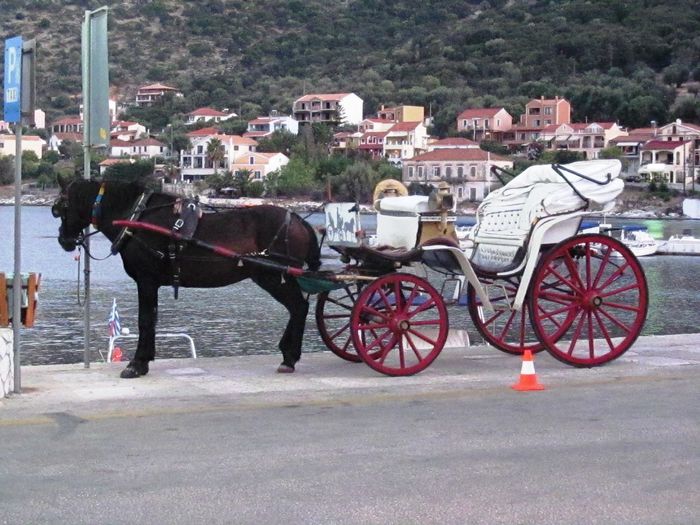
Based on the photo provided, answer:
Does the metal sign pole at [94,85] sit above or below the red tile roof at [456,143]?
below

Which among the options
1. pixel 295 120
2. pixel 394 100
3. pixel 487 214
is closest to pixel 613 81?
pixel 394 100

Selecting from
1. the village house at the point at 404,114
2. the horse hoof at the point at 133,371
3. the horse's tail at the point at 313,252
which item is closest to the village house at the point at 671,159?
the village house at the point at 404,114

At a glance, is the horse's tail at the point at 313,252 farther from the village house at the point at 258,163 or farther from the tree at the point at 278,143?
the tree at the point at 278,143

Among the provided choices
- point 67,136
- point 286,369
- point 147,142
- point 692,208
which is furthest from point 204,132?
point 286,369

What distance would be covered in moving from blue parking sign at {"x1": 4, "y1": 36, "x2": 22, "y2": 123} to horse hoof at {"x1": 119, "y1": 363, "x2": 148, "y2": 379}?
248cm

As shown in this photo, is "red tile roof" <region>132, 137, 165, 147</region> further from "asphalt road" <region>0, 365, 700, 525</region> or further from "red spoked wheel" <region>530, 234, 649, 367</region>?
"asphalt road" <region>0, 365, 700, 525</region>

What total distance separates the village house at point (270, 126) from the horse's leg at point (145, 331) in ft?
534

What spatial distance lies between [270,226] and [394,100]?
18606 centimetres

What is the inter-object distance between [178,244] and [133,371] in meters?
1.25

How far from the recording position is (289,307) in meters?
12.1

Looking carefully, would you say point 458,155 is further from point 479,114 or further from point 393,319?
point 393,319

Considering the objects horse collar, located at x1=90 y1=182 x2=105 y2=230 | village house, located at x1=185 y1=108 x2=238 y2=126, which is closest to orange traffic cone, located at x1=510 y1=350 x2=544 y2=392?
horse collar, located at x1=90 y1=182 x2=105 y2=230

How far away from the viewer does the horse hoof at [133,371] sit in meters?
11.5

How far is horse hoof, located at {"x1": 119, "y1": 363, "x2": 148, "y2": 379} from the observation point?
11.5 meters
